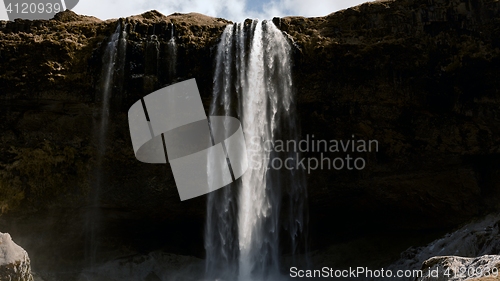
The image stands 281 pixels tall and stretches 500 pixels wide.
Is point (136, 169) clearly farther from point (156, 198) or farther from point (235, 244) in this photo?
point (235, 244)

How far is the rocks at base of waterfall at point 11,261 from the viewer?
33.4 feet

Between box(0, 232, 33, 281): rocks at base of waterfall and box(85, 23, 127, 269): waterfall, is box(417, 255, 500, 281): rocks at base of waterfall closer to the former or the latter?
box(0, 232, 33, 281): rocks at base of waterfall

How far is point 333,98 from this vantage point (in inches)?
701

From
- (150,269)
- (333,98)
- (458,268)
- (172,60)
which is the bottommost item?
(150,269)

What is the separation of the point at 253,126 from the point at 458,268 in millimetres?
8954

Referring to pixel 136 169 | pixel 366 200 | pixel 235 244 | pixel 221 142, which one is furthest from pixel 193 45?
pixel 366 200

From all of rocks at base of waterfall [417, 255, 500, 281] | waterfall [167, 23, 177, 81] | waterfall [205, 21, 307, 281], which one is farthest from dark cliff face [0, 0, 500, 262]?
rocks at base of waterfall [417, 255, 500, 281]

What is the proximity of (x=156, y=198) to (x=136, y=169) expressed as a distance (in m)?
1.19

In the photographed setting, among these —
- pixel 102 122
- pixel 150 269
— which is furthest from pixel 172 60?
pixel 150 269

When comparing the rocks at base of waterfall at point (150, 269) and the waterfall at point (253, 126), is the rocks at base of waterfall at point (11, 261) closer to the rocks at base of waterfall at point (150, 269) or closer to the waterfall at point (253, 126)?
the rocks at base of waterfall at point (150, 269)

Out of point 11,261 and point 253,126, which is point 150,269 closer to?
point 253,126

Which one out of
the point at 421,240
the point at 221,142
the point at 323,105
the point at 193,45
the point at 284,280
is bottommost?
the point at 284,280

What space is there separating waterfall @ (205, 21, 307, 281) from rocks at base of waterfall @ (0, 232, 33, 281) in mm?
7842

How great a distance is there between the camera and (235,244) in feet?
59.6
